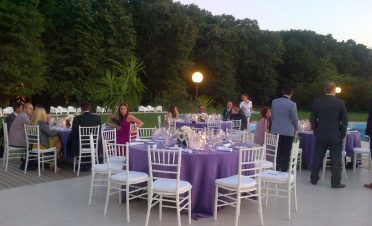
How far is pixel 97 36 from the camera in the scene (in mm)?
30688

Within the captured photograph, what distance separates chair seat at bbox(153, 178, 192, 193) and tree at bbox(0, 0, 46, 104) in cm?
2384

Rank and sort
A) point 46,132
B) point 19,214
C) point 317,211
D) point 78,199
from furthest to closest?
point 46,132
point 78,199
point 317,211
point 19,214

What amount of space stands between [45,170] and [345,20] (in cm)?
2009

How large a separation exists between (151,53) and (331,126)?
29.4m

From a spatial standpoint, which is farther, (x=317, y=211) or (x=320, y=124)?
(x=320, y=124)

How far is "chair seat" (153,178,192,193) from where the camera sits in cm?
495

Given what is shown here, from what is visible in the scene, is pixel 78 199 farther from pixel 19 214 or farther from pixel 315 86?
pixel 315 86

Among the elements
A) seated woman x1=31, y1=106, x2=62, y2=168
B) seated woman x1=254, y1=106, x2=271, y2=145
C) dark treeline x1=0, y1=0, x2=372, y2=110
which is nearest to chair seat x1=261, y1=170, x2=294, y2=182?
seated woman x1=254, y1=106, x2=271, y2=145

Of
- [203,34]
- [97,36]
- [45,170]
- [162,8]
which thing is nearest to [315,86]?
[203,34]

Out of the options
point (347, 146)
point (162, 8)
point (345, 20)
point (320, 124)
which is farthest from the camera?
point (162, 8)

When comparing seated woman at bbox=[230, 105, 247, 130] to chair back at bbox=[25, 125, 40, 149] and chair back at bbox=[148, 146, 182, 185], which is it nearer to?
chair back at bbox=[25, 125, 40, 149]

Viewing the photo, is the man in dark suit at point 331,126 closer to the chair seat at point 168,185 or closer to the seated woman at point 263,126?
the seated woman at point 263,126

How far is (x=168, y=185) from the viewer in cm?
504

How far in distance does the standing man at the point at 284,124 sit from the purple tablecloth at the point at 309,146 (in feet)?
5.06
